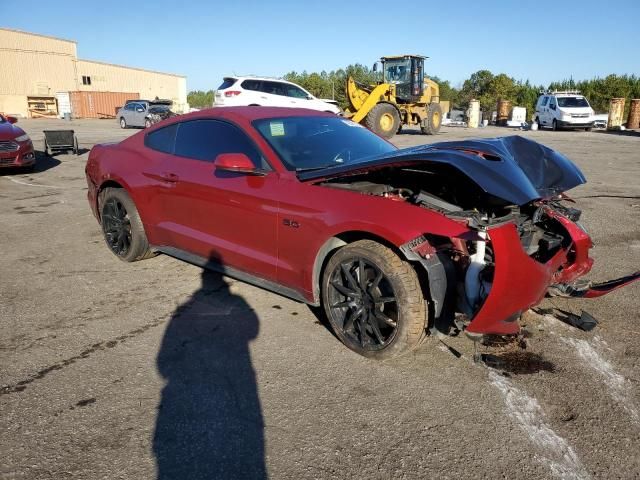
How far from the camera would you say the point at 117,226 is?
4852mm

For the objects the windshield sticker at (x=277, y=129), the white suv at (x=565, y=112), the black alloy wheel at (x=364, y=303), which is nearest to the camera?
the black alloy wheel at (x=364, y=303)

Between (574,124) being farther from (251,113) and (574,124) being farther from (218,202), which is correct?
(218,202)

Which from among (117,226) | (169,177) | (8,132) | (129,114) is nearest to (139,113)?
(129,114)

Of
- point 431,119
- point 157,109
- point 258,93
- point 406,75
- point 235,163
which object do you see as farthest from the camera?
point 157,109

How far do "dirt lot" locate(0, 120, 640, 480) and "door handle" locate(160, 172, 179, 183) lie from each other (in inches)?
36.5

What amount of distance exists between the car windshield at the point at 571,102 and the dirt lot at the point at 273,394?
26.8 metres

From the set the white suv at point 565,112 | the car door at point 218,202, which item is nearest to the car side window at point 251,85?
the car door at point 218,202

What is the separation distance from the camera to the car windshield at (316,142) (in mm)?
3662

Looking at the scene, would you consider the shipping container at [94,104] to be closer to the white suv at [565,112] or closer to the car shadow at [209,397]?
the white suv at [565,112]

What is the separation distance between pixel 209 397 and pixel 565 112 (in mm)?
28964

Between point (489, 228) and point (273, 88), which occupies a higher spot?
point (273, 88)

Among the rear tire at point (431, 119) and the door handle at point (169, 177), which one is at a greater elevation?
the rear tire at point (431, 119)

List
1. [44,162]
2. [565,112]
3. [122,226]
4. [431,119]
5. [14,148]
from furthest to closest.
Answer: [565,112] < [431,119] < [44,162] < [14,148] < [122,226]

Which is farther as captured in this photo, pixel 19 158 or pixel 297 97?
pixel 297 97
